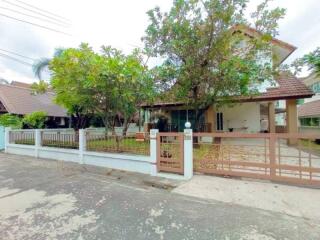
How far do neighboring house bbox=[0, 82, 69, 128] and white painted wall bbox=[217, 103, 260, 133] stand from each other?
47.1 feet

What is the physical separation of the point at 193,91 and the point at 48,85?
762 cm

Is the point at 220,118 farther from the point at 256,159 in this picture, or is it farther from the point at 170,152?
the point at 170,152

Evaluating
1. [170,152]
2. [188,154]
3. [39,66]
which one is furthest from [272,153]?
[39,66]

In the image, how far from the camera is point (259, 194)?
180 inches

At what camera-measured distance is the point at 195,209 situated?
13.2ft

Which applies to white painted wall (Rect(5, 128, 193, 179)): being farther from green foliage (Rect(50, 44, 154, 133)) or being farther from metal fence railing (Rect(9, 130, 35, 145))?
green foliage (Rect(50, 44, 154, 133))

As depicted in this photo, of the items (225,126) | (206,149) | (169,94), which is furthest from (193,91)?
(225,126)

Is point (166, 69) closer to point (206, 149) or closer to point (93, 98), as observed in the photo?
point (93, 98)

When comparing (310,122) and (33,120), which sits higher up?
(33,120)

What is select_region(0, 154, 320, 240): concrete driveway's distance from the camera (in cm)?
316

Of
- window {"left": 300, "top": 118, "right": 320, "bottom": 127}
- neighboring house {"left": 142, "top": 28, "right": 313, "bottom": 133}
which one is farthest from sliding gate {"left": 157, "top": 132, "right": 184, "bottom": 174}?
window {"left": 300, "top": 118, "right": 320, "bottom": 127}

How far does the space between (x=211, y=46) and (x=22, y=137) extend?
1067cm

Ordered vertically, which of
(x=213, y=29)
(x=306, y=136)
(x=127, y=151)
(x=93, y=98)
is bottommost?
(x=127, y=151)

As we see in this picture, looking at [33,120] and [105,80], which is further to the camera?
[33,120]
